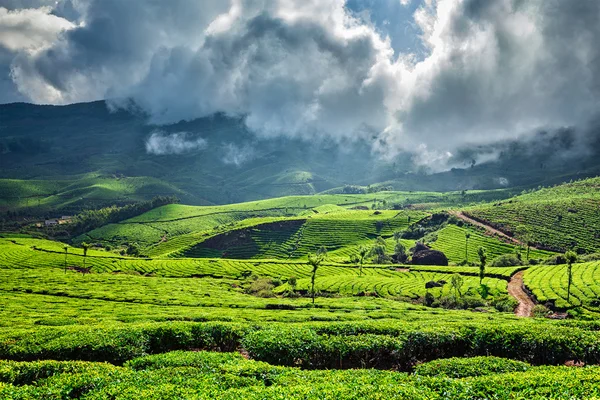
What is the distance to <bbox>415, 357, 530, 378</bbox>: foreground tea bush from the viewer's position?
25.8 metres

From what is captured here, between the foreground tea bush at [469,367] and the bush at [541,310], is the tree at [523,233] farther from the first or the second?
the foreground tea bush at [469,367]

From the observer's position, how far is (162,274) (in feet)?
426

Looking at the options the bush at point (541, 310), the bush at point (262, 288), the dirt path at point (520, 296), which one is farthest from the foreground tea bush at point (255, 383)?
the bush at point (262, 288)

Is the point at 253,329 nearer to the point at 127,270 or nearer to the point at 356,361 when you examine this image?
the point at 356,361

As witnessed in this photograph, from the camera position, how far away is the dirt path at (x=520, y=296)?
7228 cm

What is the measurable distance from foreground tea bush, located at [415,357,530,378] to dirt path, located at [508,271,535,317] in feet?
148

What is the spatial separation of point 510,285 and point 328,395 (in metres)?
94.0

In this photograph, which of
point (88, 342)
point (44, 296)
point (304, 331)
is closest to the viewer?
point (88, 342)

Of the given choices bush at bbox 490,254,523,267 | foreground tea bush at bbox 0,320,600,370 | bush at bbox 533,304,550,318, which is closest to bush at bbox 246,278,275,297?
Answer: bush at bbox 533,304,550,318

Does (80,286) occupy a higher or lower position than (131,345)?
lower

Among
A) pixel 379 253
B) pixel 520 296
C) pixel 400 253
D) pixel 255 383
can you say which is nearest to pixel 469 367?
pixel 255 383

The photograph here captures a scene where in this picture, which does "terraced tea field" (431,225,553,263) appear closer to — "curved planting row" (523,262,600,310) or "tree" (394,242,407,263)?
"tree" (394,242,407,263)

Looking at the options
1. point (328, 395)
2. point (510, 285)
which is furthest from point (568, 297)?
point (328, 395)

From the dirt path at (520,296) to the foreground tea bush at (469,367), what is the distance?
148ft
